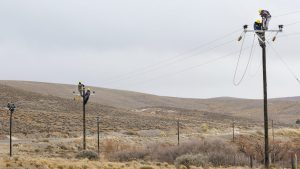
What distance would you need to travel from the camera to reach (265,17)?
28.9 metres

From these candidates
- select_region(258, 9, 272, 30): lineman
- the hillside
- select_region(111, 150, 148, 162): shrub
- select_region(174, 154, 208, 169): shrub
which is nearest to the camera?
select_region(258, 9, 272, 30): lineman

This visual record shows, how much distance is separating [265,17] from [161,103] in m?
149

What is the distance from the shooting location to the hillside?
522 ft

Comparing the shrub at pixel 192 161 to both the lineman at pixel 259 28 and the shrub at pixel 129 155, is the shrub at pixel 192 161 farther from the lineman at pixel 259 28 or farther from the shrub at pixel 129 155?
the lineman at pixel 259 28

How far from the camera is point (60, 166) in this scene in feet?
91.6

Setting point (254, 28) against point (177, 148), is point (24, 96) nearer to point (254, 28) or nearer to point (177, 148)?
Answer: point (177, 148)

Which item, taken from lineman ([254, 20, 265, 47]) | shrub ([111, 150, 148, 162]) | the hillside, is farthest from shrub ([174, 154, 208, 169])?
the hillside

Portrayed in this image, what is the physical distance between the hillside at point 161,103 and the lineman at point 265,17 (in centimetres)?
12498

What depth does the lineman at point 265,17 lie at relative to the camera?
28906 mm

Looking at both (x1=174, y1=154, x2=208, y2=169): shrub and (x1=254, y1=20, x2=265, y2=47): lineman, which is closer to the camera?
(x1=254, y1=20, x2=265, y2=47): lineman

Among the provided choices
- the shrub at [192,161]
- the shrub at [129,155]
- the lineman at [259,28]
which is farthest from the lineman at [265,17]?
the shrub at [129,155]

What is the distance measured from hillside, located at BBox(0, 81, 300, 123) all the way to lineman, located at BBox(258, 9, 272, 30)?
12498 cm

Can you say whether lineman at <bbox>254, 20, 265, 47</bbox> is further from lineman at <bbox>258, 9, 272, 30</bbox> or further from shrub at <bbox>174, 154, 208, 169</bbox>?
shrub at <bbox>174, 154, 208, 169</bbox>

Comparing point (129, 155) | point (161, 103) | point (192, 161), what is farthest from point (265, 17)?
point (161, 103)
